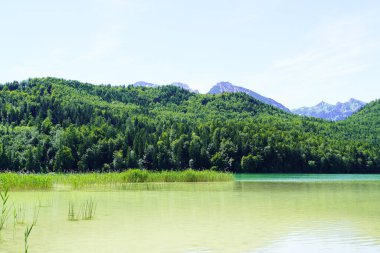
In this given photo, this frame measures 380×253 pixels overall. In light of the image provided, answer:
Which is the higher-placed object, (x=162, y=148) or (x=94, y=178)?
(x=162, y=148)

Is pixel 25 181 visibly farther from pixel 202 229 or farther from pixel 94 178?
pixel 202 229

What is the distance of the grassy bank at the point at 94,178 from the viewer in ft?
138

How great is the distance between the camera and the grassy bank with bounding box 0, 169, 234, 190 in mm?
42103

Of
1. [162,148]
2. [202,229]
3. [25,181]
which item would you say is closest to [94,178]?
[25,181]

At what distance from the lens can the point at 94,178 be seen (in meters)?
50.3

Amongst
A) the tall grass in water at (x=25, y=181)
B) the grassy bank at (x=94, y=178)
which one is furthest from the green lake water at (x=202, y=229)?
the grassy bank at (x=94, y=178)

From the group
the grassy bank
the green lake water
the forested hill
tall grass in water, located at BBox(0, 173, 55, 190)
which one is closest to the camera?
the green lake water

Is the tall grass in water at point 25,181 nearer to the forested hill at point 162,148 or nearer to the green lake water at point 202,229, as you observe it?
the green lake water at point 202,229

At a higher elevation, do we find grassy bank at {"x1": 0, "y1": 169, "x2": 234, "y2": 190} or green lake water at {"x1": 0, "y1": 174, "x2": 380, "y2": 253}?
grassy bank at {"x1": 0, "y1": 169, "x2": 234, "y2": 190}

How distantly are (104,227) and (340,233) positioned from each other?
10227mm

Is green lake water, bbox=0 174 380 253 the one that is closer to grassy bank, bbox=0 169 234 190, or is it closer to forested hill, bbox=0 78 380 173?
grassy bank, bbox=0 169 234 190

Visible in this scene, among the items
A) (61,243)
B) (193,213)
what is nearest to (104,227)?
(61,243)

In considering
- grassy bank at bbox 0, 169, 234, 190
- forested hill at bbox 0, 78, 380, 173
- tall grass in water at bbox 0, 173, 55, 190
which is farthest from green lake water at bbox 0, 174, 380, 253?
forested hill at bbox 0, 78, 380, 173

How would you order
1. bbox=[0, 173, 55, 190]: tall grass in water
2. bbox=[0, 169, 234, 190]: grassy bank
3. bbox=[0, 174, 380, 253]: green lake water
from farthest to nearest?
1. bbox=[0, 169, 234, 190]: grassy bank
2. bbox=[0, 173, 55, 190]: tall grass in water
3. bbox=[0, 174, 380, 253]: green lake water
